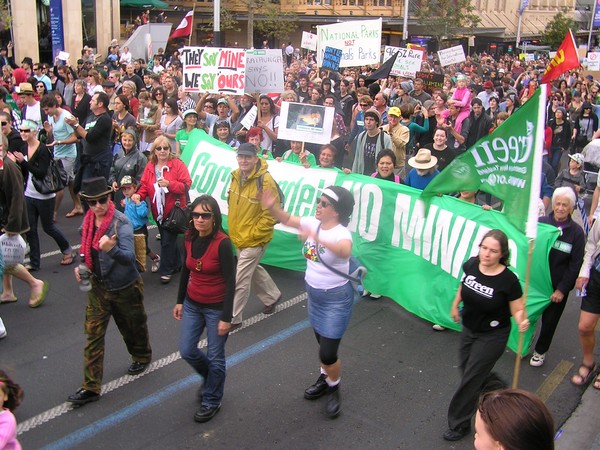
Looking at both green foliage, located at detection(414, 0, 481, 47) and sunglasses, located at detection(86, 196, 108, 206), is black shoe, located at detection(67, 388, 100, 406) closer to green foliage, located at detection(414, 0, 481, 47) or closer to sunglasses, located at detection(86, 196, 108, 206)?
sunglasses, located at detection(86, 196, 108, 206)

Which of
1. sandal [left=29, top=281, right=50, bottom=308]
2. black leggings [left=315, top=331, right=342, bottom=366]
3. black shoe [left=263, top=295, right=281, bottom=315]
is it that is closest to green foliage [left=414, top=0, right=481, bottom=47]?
black shoe [left=263, top=295, right=281, bottom=315]

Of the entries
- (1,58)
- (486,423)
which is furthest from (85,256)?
(1,58)

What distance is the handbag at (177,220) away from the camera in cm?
729

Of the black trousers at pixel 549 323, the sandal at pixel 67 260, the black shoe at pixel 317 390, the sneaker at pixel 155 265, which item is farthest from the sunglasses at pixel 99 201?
the black trousers at pixel 549 323

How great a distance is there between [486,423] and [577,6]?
77.8 meters

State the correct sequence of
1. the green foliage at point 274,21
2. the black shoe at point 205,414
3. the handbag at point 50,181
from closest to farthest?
the black shoe at point 205,414
the handbag at point 50,181
the green foliage at point 274,21

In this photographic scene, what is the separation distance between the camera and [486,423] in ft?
7.27

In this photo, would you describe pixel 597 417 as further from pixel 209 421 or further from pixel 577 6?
pixel 577 6

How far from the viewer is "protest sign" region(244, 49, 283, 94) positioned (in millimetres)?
10266

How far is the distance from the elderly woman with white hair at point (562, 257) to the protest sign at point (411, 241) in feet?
0.23

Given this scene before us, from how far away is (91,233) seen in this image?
4.90 meters

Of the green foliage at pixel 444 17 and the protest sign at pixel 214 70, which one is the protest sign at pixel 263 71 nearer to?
the protest sign at pixel 214 70

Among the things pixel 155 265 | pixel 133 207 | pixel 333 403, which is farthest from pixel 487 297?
pixel 155 265

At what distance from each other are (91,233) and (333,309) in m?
1.89
